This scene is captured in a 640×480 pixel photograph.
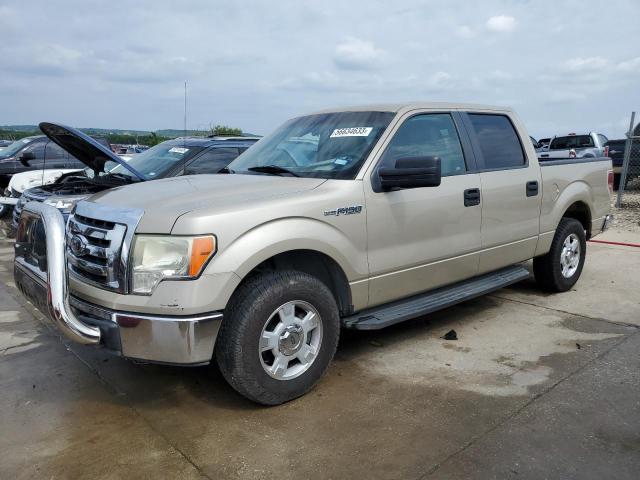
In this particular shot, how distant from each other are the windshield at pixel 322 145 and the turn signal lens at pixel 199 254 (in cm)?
113

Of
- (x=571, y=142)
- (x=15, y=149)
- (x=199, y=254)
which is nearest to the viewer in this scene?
(x=199, y=254)

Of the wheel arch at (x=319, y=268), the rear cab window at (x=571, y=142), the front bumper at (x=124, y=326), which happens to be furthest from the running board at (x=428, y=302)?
the rear cab window at (x=571, y=142)

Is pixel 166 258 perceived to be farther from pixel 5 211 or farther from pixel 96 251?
pixel 5 211

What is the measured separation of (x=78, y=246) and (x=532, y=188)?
378 cm

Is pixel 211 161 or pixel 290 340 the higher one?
pixel 211 161

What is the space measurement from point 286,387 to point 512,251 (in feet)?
8.50

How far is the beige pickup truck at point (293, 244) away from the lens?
118 inches

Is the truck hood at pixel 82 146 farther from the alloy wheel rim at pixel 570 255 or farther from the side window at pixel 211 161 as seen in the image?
the alloy wheel rim at pixel 570 255

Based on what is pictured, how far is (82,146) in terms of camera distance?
5328 millimetres

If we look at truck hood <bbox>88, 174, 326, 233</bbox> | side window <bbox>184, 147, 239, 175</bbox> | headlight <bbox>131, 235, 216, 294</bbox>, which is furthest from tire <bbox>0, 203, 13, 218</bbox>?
headlight <bbox>131, 235, 216, 294</bbox>

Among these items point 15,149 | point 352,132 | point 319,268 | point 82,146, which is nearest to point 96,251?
point 319,268

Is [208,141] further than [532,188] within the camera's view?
Yes

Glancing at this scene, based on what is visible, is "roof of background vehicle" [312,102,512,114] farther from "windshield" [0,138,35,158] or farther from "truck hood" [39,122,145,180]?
"windshield" [0,138,35,158]

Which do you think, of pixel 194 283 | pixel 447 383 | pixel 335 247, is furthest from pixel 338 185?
pixel 447 383
